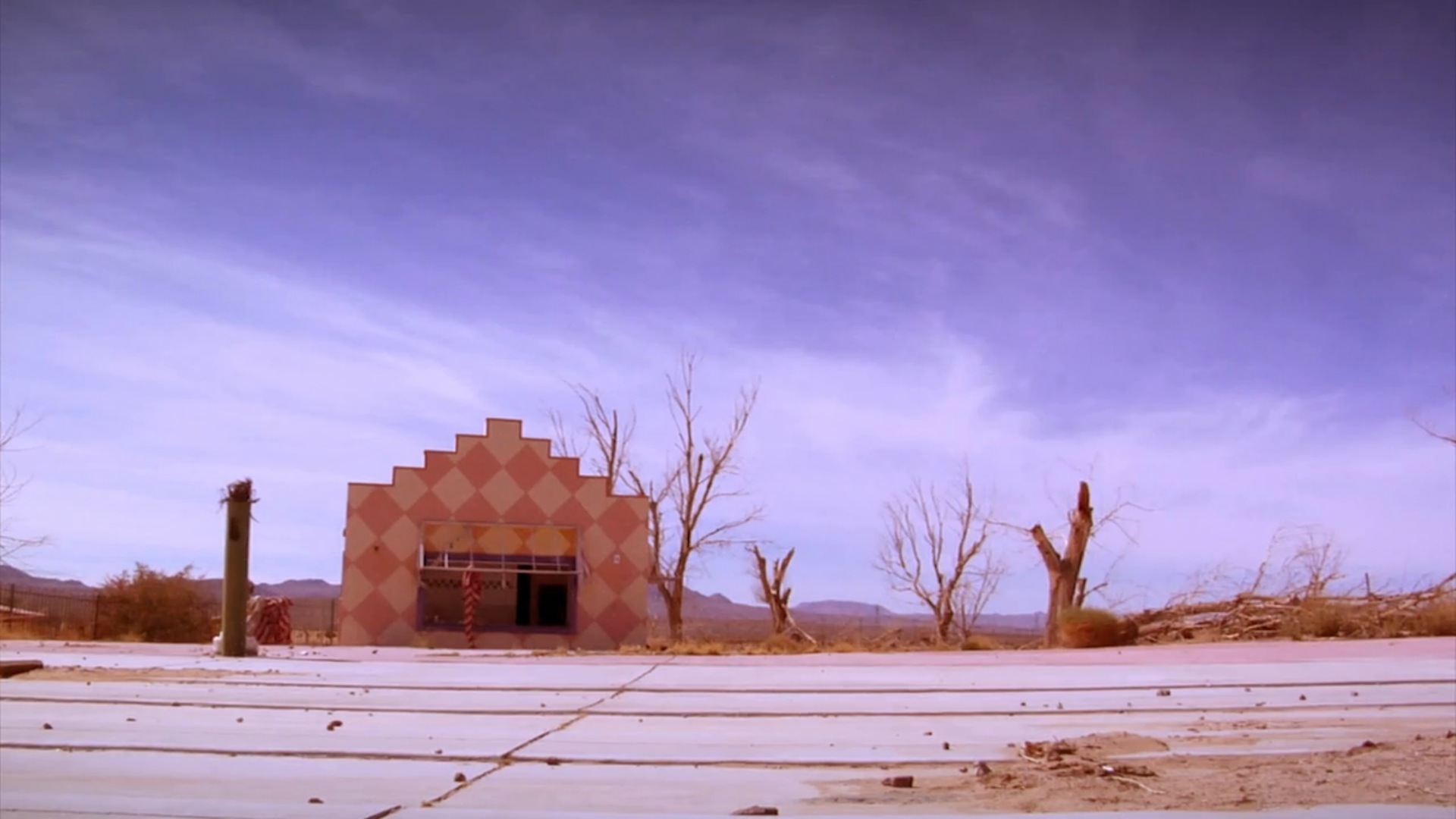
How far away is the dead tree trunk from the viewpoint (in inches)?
1115

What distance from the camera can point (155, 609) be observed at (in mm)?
16891

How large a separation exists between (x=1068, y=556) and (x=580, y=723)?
2233 centimetres

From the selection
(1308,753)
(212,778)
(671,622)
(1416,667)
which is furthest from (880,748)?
(671,622)

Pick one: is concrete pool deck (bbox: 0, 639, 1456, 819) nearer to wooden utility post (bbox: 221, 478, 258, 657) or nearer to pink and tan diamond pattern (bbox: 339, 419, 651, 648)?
wooden utility post (bbox: 221, 478, 258, 657)

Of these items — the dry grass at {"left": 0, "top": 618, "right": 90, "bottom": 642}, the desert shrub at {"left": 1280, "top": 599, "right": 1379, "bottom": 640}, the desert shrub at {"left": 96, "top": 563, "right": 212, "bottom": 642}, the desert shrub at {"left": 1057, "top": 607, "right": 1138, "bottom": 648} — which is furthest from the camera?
the desert shrub at {"left": 1057, "top": 607, "right": 1138, "bottom": 648}

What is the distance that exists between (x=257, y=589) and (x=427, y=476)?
9.94m

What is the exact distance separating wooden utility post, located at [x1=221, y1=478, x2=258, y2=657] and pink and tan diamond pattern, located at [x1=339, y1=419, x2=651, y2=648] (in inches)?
729

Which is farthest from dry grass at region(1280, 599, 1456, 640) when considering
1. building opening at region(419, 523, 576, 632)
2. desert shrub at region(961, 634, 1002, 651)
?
building opening at region(419, 523, 576, 632)

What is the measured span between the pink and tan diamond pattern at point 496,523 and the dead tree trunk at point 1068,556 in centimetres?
1144

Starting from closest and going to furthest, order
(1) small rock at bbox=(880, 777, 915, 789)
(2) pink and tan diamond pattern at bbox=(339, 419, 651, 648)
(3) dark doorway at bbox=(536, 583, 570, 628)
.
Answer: (1) small rock at bbox=(880, 777, 915, 789) < (2) pink and tan diamond pattern at bbox=(339, 419, 651, 648) < (3) dark doorway at bbox=(536, 583, 570, 628)

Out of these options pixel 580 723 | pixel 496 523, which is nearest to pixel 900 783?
pixel 580 723

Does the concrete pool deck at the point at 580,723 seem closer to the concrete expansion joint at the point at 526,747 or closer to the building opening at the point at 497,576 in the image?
the concrete expansion joint at the point at 526,747

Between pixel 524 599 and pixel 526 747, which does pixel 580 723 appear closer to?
pixel 526 747

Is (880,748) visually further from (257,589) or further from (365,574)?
(365,574)
